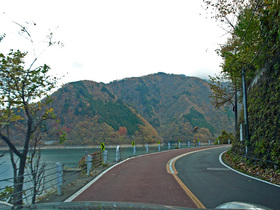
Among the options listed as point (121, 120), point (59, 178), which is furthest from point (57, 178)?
point (121, 120)

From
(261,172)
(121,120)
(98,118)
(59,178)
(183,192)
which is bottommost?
(261,172)

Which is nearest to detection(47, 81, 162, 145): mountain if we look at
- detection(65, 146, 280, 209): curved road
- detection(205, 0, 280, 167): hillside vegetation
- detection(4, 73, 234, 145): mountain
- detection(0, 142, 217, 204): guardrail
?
detection(4, 73, 234, 145): mountain

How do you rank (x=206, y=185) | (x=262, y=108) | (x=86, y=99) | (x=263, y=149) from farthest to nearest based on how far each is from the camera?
(x=86, y=99), (x=262, y=108), (x=263, y=149), (x=206, y=185)

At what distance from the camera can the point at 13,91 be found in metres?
8.93

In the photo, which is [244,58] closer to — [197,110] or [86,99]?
[86,99]

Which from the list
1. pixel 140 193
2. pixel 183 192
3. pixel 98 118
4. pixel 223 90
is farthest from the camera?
pixel 98 118

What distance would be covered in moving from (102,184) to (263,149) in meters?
8.19

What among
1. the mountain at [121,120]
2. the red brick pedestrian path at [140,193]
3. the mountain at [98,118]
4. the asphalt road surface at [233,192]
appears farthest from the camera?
the mountain at [121,120]

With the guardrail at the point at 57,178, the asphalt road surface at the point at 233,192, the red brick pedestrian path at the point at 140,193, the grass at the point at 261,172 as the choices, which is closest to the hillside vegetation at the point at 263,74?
the grass at the point at 261,172

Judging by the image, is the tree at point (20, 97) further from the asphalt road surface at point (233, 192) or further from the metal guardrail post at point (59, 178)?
the asphalt road surface at point (233, 192)

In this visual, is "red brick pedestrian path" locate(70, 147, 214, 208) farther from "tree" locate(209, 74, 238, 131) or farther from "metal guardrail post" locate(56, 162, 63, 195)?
"tree" locate(209, 74, 238, 131)

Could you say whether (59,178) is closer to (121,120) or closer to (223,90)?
(223,90)

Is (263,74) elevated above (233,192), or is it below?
above

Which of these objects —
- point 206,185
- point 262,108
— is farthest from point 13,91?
point 262,108
